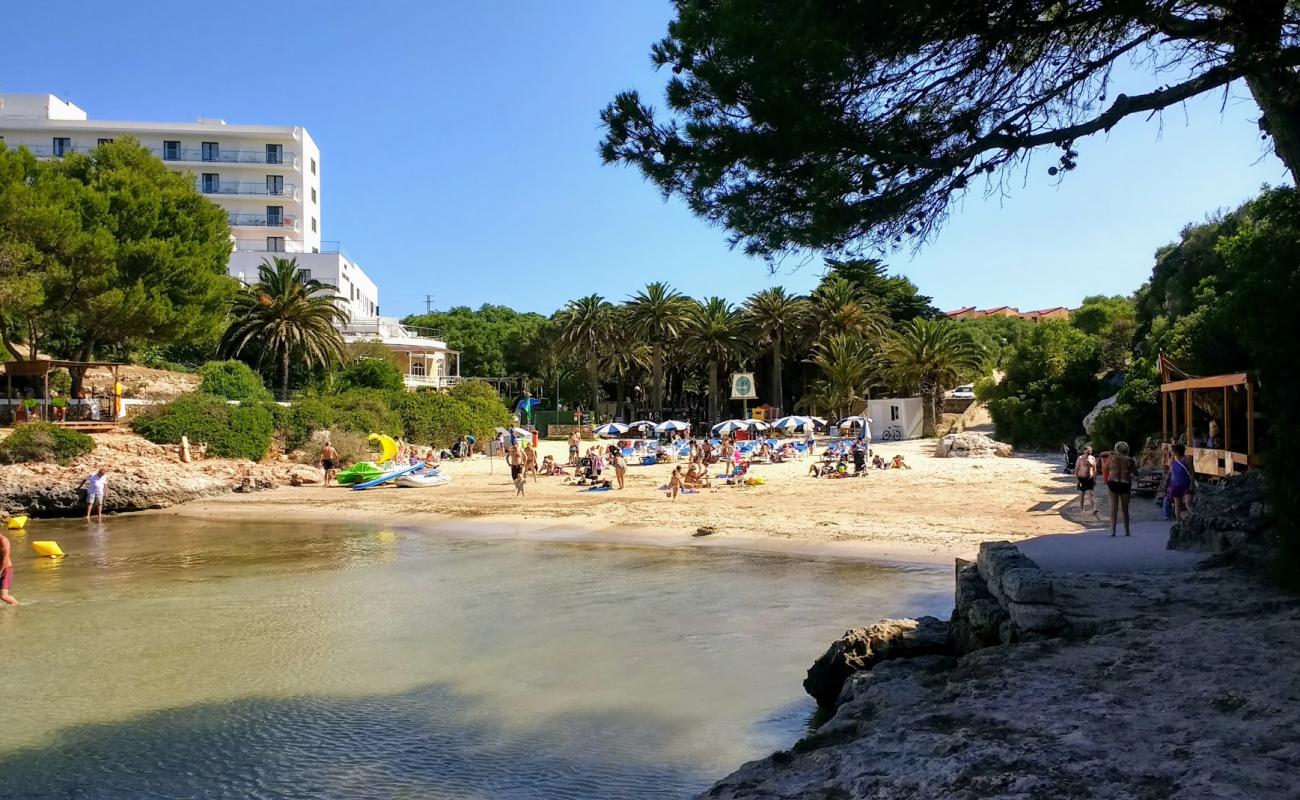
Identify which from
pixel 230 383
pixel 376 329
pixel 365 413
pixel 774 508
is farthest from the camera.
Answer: pixel 376 329

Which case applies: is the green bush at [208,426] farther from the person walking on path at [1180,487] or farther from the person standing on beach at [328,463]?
the person walking on path at [1180,487]

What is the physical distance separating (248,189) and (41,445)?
41092 millimetres

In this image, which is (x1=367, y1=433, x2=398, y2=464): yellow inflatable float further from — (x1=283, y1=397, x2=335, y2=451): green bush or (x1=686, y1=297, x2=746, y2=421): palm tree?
(x1=686, y1=297, x2=746, y2=421): palm tree

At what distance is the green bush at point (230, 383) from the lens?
33938mm

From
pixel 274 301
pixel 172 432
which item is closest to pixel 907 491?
pixel 172 432

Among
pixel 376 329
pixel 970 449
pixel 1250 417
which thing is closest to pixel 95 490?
pixel 1250 417

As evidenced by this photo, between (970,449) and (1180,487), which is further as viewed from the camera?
(970,449)

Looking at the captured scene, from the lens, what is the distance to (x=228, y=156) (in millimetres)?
62344

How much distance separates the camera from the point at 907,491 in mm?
22797

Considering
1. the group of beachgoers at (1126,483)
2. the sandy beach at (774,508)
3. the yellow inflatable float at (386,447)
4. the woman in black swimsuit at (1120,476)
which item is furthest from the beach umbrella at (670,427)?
the woman in black swimsuit at (1120,476)

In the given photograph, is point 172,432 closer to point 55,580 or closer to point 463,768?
point 55,580

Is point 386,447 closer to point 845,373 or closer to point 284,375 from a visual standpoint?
point 284,375

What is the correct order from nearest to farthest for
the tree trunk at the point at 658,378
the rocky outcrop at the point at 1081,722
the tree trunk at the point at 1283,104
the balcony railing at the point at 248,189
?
the rocky outcrop at the point at 1081,722 → the tree trunk at the point at 1283,104 → the tree trunk at the point at 658,378 → the balcony railing at the point at 248,189

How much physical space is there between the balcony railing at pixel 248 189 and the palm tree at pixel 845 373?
1568 inches
